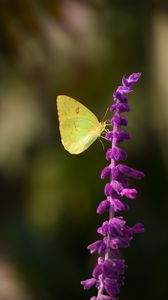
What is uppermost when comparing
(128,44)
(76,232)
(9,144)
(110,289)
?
(128,44)

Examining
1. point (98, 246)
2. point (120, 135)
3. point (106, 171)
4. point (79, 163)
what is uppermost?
point (79, 163)

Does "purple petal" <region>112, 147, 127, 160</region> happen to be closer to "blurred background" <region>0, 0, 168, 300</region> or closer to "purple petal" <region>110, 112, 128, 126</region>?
"purple petal" <region>110, 112, 128, 126</region>

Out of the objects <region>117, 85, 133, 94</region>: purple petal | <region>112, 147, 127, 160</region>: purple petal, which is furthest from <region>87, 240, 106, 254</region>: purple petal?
<region>117, 85, 133, 94</region>: purple petal

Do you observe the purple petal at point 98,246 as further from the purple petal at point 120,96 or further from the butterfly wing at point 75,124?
the butterfly wing at point 75,124

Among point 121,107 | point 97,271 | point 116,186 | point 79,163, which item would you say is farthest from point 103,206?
point 79,163

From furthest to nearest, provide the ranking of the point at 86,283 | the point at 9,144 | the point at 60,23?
the point at 9,144 < the point at 60,23 < the point at 86,283

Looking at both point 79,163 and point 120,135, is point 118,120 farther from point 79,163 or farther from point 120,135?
point 79,163

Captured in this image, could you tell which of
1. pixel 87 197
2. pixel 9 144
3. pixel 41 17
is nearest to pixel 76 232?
pixel 87 197

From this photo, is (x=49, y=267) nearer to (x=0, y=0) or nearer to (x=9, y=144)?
(x=9, y=144)
